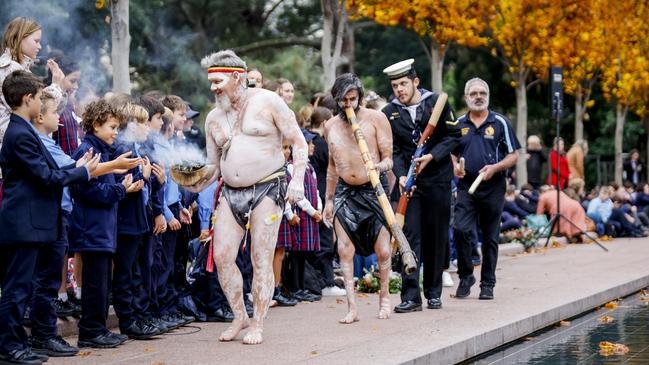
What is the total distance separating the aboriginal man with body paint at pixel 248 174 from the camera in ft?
29.3

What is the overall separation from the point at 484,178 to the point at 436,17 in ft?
48.9

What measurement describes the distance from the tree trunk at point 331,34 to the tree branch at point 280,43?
18.0 m

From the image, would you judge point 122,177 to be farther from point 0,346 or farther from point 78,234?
point 0,346

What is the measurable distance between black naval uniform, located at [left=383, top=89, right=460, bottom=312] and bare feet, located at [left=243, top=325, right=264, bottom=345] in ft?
8.64

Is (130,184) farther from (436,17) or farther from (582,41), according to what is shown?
(582,41)

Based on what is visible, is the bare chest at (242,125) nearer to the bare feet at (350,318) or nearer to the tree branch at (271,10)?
the bare feet at (350,318)

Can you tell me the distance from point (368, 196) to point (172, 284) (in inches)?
73.0

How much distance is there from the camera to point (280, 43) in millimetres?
39812

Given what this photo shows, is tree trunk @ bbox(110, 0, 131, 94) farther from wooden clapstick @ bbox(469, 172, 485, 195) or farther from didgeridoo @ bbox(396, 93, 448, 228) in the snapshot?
wooden clapstick @ bbox(469, 172, 485, 195)

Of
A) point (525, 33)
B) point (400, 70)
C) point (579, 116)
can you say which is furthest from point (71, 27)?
point (579, 116)

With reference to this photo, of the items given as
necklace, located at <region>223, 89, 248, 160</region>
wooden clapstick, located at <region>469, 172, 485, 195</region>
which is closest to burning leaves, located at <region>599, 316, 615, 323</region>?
wooden clapstick, located at <region>469, 172, 485, 195</region>

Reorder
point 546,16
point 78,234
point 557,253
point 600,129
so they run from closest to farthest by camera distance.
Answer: point 78,234, point 557,253, point 546,16, point 600,129

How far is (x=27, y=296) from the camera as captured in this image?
7738 mm

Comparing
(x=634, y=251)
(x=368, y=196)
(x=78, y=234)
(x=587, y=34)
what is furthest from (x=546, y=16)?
(x=78, y=234)
